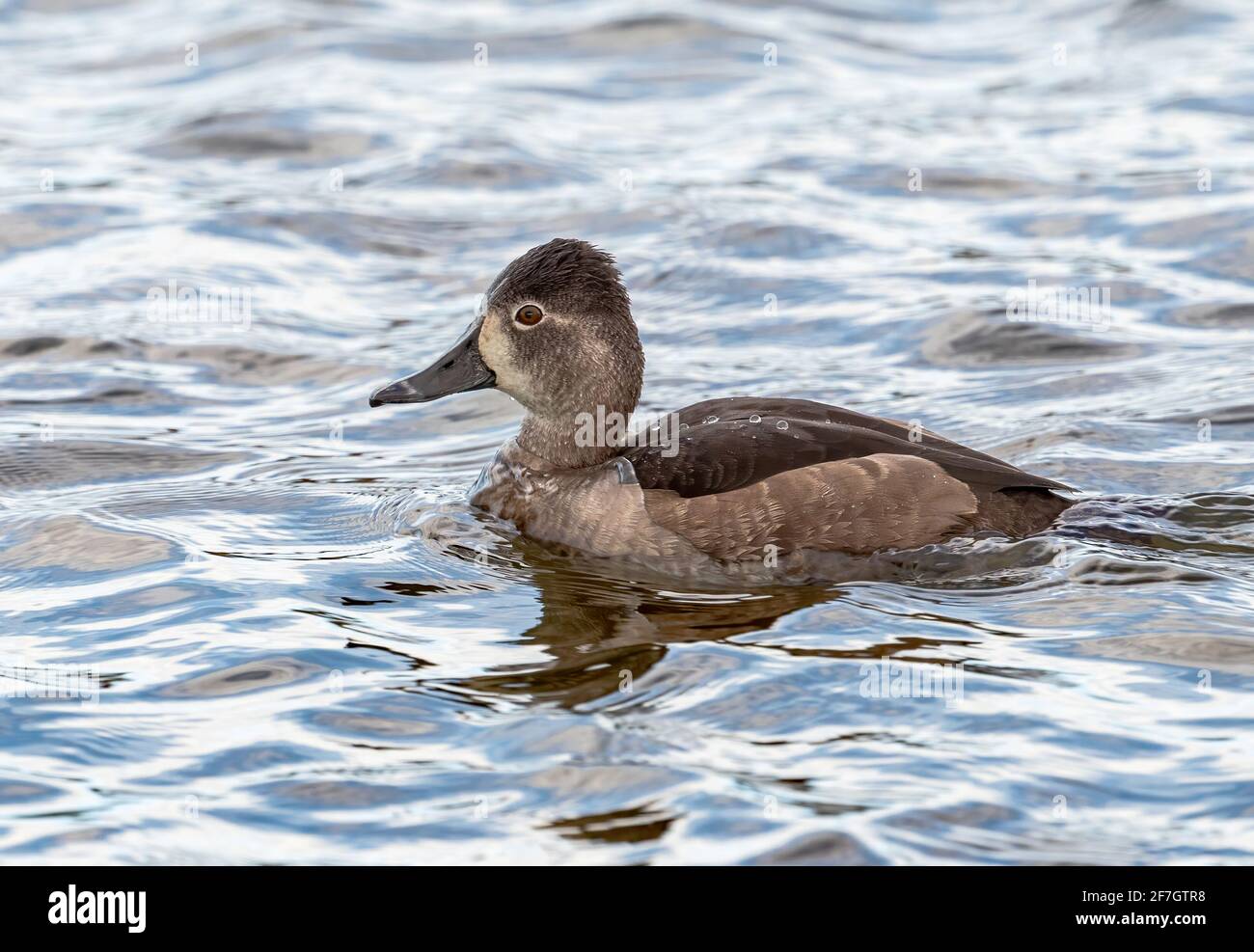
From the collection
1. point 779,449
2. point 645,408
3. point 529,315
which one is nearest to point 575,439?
point 529,315

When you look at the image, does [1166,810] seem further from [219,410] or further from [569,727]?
[219,410]

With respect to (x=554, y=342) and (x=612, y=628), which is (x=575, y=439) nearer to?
(x=554, y=342)

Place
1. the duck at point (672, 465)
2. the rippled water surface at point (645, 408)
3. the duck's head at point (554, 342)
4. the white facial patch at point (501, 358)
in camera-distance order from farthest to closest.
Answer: the white facial patch at point (501, 358)
the duck's head at point (554, 342)
the duck at point (672, 465)
the rippled water surface at point (645, 408)

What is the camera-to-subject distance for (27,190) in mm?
14453

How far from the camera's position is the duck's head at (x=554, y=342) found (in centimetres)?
842

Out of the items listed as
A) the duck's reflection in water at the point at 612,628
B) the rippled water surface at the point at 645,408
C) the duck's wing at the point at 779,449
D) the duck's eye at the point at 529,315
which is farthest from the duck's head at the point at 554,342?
the duck's reflection in water at the point at 612,628

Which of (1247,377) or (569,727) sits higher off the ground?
(1247,377)

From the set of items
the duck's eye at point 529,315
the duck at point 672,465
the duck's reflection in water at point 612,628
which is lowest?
the duck's reflection in water at point 612,628

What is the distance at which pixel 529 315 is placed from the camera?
27.8 ft

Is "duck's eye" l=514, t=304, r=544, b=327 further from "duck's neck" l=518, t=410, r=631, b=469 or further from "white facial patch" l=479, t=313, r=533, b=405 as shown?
"duck's neck" l=518, t=410, r=631, b=469

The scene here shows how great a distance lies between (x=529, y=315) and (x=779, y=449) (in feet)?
4.70

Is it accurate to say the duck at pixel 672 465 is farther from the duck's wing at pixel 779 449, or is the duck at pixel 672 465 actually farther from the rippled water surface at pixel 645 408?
the rippled water surface at pixel 645 408
